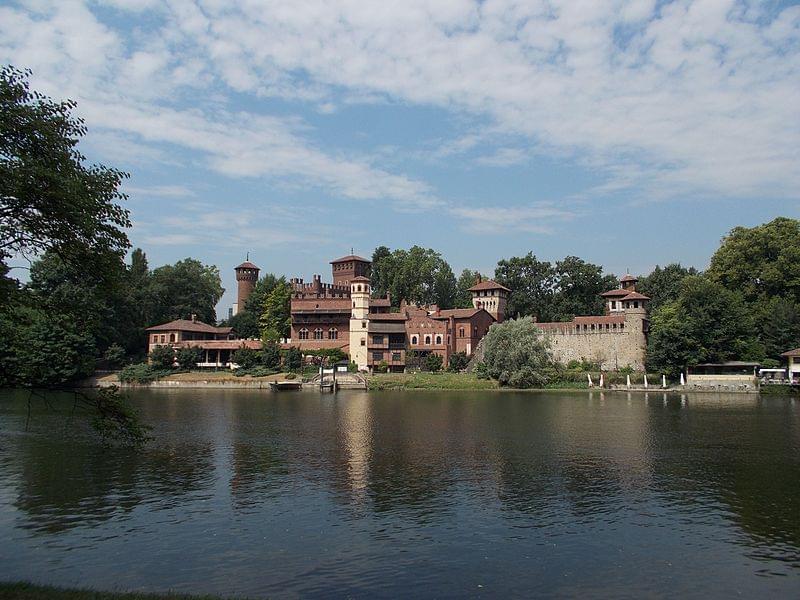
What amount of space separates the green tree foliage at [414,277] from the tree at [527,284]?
11171 mm

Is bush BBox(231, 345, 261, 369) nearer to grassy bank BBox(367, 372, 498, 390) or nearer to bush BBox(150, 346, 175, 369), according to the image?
bush BBox(150, 346, 175, 369)

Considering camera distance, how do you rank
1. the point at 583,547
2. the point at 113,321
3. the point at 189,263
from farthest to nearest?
the point at 189,263, the point at 113,321, the point at 583,547

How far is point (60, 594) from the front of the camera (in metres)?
9.25

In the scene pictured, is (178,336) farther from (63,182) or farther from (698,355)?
(63,182)

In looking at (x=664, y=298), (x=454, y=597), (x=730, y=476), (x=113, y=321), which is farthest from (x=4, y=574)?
(x=664, y=298)

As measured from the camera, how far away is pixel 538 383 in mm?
55844

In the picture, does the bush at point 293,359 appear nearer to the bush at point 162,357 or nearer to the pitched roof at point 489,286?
the bush at point 162,357

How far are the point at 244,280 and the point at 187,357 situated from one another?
77.5 feet

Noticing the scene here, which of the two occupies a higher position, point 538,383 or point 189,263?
point 189,263

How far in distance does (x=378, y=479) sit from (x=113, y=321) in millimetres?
57064

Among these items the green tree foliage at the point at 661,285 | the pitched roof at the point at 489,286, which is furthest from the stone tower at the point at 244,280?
the green tree foliage at the point at 661,285

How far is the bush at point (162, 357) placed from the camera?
65500 millimetres

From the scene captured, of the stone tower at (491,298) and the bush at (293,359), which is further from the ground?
the stone tower at (491,298)

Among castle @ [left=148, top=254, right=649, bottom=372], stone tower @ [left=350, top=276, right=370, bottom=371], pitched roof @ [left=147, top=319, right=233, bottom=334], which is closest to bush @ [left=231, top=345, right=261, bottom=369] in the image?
castle @ [left=148, top=254, right=649, bottom=372]
